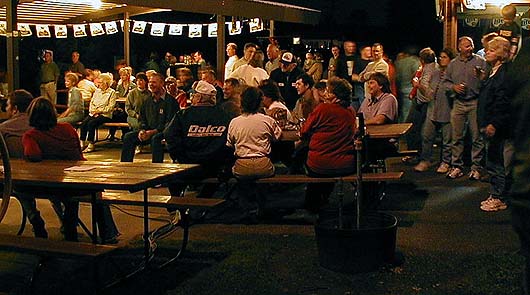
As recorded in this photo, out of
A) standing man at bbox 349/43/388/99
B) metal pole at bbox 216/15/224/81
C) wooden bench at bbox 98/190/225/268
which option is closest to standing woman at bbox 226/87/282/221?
wooden bench at bbox 98/190/225/268

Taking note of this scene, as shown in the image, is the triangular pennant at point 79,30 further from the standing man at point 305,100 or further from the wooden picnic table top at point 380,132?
the wooden picnic table top at point 380,132

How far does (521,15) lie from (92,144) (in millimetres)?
7635

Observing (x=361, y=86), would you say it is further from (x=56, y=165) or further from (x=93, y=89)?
(x=56, y=165)

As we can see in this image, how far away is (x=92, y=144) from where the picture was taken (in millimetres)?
13234

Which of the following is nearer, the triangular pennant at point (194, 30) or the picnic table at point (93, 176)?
the picnic table at point (93, 176)

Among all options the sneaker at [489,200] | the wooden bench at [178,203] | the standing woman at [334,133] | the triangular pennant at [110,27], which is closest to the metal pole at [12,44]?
the wooden bench at [178,203]

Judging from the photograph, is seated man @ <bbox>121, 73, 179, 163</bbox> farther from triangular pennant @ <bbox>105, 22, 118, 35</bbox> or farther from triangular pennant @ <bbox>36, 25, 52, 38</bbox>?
triangular pennant @ <bbox>36, 25, 52, 38</bbox>

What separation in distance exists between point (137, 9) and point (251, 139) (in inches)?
401

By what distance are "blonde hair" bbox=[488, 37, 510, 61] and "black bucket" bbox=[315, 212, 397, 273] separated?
2.60m

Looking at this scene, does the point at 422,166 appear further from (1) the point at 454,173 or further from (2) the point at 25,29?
(2) the point at 25,29

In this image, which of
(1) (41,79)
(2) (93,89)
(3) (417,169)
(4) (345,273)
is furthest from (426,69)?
(1) (41,79)

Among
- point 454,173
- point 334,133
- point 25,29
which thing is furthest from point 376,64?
point 25,29

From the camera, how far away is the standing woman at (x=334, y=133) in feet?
23.4

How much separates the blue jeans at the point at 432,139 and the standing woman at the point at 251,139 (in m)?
3.32
